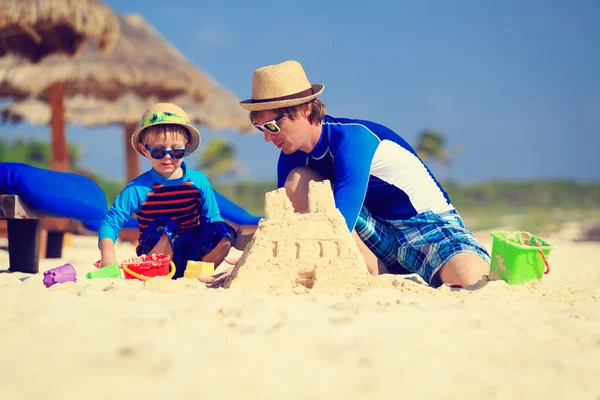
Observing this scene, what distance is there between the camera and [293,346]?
2004 millimetres

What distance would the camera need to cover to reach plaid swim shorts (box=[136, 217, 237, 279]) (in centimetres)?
376

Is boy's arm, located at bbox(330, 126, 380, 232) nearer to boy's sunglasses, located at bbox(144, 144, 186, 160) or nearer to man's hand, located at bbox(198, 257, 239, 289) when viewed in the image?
man's hand, located at bbox(198, 257, 239, 289)

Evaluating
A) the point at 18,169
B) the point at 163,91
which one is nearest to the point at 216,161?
the point at 163,91

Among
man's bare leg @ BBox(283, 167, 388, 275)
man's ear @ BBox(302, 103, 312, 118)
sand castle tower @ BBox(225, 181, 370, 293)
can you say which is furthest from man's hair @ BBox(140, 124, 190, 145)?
sand castle tower @ BBox(225, 181, 370, 293)

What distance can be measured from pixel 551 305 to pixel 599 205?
28.3 meters

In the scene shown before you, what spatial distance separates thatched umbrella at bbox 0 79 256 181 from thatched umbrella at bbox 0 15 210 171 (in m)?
0.48

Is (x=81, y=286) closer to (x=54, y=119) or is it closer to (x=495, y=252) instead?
(x=495, y=252)

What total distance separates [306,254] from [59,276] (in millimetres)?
1380

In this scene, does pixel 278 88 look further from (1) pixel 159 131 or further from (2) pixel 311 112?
(1) pixel 159 131

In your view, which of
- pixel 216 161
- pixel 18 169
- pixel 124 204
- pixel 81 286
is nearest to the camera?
pixel 81 286

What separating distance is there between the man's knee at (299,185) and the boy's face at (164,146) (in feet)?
2.33

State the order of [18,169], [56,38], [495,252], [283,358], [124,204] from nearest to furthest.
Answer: [283,358]
[495,252]
[124,204]
[18,169]
[56,38]

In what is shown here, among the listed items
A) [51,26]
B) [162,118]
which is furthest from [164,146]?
[51,26]

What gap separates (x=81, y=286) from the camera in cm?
305
